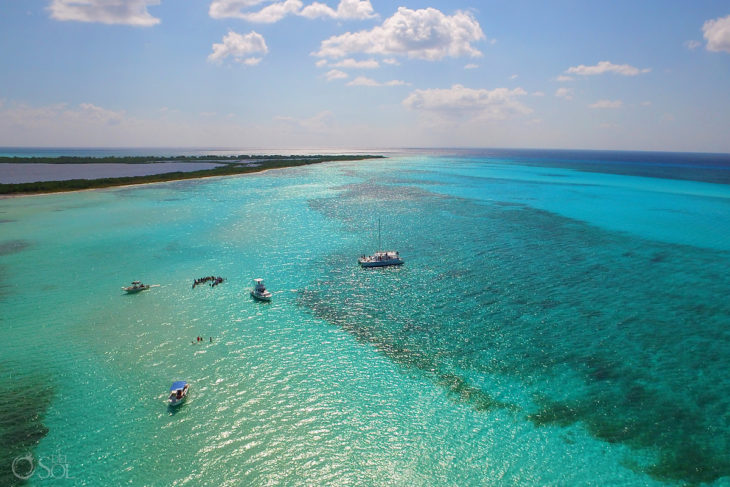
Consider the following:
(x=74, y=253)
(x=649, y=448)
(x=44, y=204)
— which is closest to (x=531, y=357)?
(x=649, y=448)

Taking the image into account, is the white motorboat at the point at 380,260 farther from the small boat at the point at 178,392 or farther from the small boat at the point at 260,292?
the small boat at the point at 178,392

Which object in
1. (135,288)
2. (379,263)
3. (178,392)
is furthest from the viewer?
(379,263)

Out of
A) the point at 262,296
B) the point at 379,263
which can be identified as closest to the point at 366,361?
the point at 262,296

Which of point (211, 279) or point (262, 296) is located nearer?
point (262, 296)

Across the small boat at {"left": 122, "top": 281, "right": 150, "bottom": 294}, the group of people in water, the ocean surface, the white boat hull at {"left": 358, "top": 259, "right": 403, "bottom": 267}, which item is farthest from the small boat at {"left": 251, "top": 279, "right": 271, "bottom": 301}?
the white boat hull at {"left": 358, "top": 259, "right": 403, "bottom": 267}

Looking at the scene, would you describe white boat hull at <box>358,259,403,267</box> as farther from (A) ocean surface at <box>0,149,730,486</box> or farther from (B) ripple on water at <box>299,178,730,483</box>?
(B) ripple on water at <box>299,178,730,483</box>

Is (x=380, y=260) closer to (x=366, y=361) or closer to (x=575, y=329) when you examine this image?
(x=366, y=361)

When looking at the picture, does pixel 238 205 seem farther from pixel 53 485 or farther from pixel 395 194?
pixel 53 485
